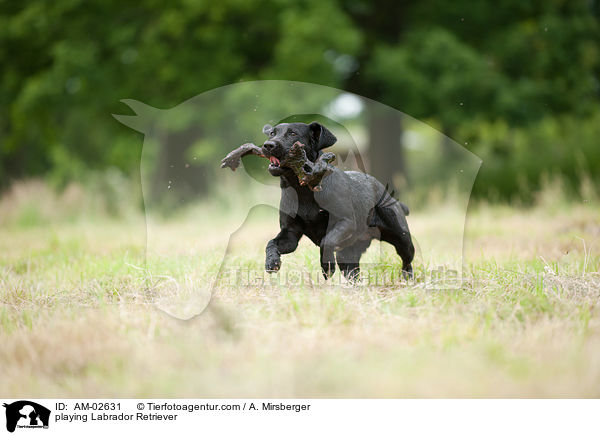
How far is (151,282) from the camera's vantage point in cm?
408

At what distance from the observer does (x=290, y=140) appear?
360cm

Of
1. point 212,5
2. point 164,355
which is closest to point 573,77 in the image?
point 212,5

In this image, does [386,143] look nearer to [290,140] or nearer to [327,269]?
[327,269]

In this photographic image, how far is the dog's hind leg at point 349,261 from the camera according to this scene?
4.14 metres

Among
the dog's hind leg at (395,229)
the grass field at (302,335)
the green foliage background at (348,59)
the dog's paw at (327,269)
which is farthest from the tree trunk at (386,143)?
the dog's paw at (327,269)

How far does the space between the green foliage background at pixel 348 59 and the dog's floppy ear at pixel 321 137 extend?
6730 mm

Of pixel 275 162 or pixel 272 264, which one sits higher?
pixel 275 162

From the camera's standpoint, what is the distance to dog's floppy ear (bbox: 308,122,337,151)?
3.77 m

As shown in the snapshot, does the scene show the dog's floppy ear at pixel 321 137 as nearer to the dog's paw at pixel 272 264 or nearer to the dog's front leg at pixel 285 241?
the dog's front leg at pixel 285 241
